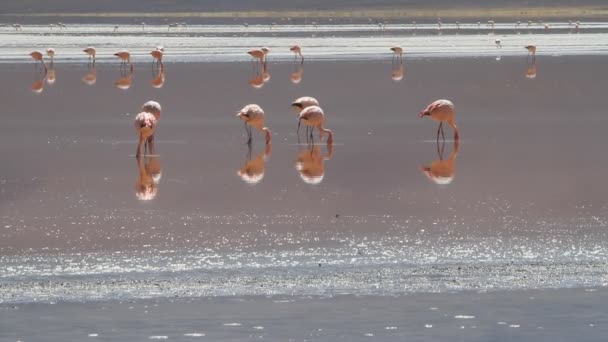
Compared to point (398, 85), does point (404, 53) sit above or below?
above

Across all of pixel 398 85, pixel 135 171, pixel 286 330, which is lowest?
pixel 286 330

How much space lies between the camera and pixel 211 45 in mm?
43375

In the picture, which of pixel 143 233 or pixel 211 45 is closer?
pixel 143 233

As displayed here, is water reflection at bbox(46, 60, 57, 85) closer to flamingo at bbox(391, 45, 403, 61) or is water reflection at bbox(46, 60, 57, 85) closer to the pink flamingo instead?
the pink flamingo

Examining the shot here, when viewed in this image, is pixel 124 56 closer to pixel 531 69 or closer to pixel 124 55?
pixel 124 55

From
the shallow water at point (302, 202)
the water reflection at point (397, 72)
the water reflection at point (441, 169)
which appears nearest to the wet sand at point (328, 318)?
the shallow water at point (302, 202)

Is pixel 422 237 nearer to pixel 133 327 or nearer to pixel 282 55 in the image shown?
pixel 133 327

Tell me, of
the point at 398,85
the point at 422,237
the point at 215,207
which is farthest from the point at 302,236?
the point at 398,85

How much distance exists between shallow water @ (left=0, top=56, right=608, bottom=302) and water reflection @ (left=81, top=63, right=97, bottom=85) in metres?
4.67

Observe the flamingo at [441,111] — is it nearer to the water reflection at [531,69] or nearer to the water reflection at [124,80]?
the water reflection at [124,80]

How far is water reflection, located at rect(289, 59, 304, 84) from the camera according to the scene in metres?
27.7

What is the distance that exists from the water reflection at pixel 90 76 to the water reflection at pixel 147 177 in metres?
12.5

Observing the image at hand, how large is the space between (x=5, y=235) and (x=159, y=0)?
257 ft

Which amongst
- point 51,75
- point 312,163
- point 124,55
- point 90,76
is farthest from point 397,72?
point 312,163
